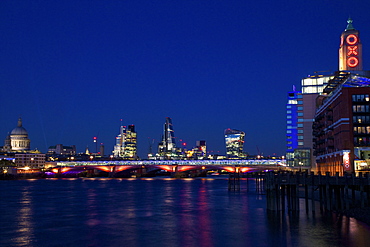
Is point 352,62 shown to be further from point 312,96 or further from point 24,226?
point 24,226

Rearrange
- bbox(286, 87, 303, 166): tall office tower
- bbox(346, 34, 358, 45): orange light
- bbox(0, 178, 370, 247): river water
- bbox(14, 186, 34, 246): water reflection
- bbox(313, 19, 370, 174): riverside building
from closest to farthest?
bbox(0, 178, 370, 247): river water < bbox(14, 186, 34, 246): water reflection < bbox(313, 19, 370, 174): riverside building < bbox(346, 34, 358, 45): orange light < bbox(286, 87, 303, 166): tall office tower

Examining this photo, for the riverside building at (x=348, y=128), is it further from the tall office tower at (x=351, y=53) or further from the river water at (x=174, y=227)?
the tall office tower at (x=351, y=53)

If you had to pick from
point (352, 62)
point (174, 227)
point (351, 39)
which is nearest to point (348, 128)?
point (174, 227)

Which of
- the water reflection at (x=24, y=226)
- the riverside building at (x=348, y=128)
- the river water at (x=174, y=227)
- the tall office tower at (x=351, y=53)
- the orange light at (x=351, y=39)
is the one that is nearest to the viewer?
the river water at (x=174, y=227)

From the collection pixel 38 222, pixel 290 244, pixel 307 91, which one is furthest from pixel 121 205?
pixel 307 91

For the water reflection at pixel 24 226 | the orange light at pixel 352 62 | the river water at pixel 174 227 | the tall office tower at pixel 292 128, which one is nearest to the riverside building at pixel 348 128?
the river water at pixel 174 227

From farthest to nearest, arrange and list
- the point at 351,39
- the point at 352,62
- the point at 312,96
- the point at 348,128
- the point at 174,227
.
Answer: the point at 312,96, the point at 351,39, the point at 352,62, the point at 348,128, the point at 174,227

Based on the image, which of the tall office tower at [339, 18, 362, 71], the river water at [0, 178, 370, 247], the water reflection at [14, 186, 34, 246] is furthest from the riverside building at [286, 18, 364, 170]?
the water reflection at [14, 186, 34, 246]

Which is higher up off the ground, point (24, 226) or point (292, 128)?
point (292, 128)

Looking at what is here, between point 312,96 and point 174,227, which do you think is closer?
point 174,227

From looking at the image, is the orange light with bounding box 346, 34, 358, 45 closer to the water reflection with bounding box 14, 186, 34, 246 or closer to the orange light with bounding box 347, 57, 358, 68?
the orange light with bounding box 347, 57, 358, 68

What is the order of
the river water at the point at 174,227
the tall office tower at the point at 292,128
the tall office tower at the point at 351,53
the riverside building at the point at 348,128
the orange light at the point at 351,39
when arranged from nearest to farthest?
the river water at the point at 174,227
the riverside building at the point at 348,128
the tall office tower at the point at 351,53
the orange light at the point at 351,39
the tall office tower at the point at 292,128

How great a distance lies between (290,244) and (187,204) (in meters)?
40.5

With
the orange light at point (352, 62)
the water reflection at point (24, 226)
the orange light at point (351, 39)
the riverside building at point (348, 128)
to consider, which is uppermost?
the orange light at point (351, 39)
